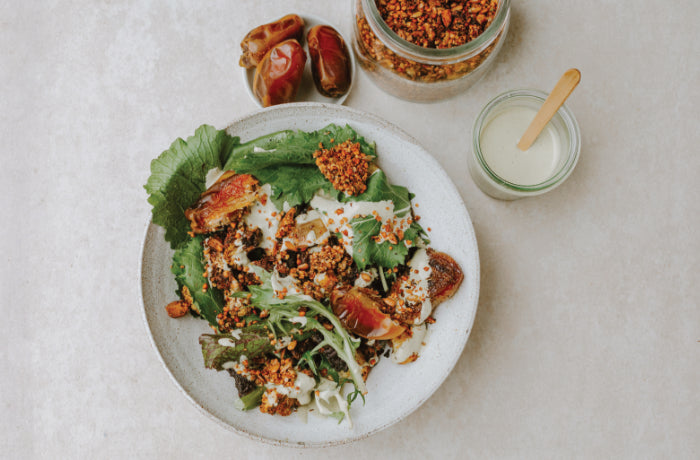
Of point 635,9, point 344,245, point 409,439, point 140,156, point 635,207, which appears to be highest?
point 635,9

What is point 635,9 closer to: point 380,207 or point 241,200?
point 380,207

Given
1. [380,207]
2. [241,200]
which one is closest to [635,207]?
[380,207]

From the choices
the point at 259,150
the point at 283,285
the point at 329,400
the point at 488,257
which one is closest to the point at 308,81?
the point at 259,150

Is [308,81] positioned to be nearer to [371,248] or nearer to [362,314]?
[371,248]

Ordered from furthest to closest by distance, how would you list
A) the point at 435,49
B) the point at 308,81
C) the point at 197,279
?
the point at 308,81
the point at 197,279
the point at 435,49

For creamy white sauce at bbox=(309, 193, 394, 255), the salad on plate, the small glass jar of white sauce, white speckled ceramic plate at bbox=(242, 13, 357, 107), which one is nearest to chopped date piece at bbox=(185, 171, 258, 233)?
the salad on plate

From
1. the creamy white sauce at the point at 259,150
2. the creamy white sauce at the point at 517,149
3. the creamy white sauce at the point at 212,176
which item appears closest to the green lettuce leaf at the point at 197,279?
the creamy white sauce at the point at 212,176

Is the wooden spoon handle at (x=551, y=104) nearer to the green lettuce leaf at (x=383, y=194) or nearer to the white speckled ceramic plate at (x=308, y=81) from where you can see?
the green lettuce leaf at (x=383, y=194)

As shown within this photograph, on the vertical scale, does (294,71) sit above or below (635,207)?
above
